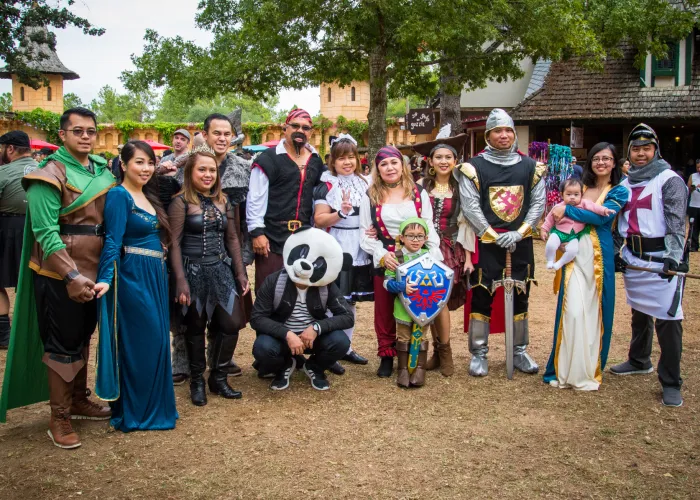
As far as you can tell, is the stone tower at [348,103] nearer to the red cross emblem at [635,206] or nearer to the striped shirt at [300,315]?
the red cross emblem at [635,206]

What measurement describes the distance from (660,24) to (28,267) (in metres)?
15.0

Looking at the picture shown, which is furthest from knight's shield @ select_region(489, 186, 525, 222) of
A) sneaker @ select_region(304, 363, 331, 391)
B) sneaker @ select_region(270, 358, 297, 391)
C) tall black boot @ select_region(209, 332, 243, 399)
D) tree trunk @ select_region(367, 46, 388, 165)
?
tree trunk @ select_region(367, 46, 388, 165)

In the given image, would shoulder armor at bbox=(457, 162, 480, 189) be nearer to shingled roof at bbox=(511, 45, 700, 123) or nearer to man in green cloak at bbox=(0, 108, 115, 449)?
man in green cloak at bbox=(0, 108, 115, 449)

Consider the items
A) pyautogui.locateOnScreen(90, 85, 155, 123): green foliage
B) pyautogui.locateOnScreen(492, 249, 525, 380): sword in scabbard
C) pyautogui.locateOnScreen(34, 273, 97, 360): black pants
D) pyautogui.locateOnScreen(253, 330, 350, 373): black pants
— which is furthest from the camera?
pyautogui.locateOnScreen(90, 85, 155, 123): green foliage

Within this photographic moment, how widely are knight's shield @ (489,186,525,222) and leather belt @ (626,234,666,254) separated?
2.74 feet

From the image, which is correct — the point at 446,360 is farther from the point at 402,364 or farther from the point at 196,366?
the point at 196,366

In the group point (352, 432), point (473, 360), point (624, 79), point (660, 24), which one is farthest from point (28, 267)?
point (624, 79)

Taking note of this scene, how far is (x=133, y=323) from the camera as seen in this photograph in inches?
159

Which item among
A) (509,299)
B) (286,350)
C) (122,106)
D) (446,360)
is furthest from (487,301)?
(122,106)

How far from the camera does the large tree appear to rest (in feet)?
41.2

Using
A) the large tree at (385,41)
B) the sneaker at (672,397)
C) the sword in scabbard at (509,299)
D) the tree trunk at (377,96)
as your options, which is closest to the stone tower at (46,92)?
the large tree at (385,41)

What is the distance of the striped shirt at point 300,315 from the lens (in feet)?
15.8

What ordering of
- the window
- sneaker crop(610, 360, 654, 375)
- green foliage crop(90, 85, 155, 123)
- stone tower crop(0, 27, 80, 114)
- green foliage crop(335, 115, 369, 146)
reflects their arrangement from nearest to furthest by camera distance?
sneaker crop(610, 360, 654, 375) → the window → green foliage crop(335, 115, 369, 146) → stone tower crop(0, 27, 80, 114) → green foliage crop(90, 85, 155, 123)

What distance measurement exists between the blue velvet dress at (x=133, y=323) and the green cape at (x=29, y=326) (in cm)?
15
